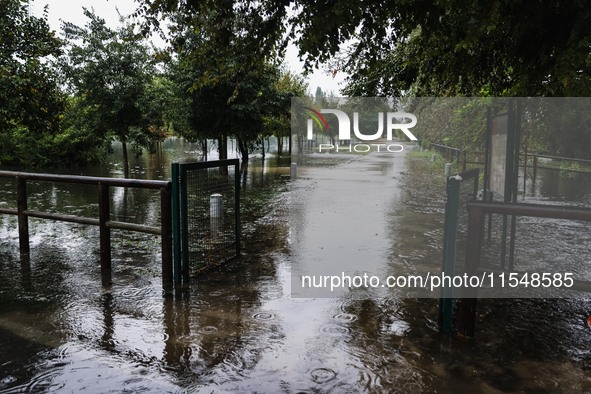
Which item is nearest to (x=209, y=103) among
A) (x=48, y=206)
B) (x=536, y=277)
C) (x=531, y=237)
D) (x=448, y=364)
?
(x=48, y=206)

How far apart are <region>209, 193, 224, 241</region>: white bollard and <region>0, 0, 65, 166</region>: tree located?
7.01 meters

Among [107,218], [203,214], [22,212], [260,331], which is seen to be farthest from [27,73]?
[260,331]

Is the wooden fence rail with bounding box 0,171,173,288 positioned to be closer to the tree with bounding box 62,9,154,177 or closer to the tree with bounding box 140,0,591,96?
the tree with bounding box 140,0,591,96

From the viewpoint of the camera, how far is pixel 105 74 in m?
18.8

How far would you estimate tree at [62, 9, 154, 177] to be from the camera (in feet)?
61.3

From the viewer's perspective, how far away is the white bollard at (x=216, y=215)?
6125mm

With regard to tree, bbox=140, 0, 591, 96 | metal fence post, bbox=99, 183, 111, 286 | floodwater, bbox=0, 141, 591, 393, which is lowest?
floodwater, bbox=0, 141, 591, 393

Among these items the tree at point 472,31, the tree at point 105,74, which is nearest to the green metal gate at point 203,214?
the tree at point 472,31

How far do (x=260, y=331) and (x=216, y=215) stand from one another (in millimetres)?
2347

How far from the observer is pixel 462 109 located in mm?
18984

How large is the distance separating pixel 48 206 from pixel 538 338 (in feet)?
38.2

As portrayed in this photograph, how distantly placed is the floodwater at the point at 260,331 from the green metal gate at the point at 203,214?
257 millimetres

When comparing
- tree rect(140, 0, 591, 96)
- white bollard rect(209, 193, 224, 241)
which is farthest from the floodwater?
tree rect(140, 0, 591, 96)

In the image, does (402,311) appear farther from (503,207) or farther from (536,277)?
(536,277)
